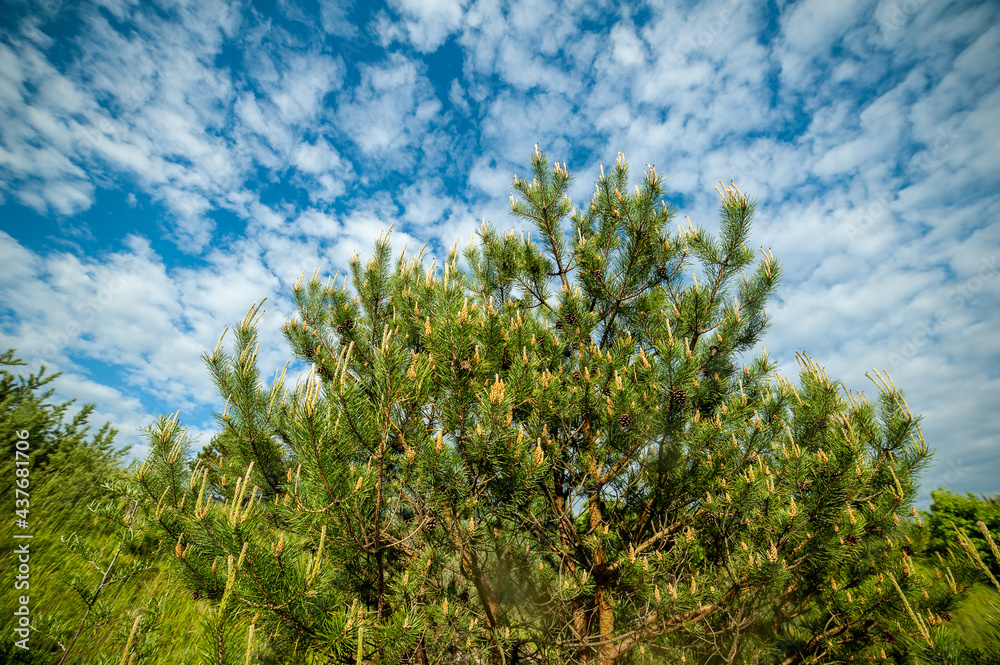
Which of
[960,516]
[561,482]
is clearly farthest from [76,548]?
[960,516]

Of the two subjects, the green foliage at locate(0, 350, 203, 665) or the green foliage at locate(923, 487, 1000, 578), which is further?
the green foliage at locate(923, 487, 1000, 578)

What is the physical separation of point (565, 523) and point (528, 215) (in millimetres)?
3424

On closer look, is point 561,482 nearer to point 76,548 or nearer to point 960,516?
point 76,548

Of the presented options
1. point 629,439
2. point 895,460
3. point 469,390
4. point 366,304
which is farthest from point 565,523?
point 366,304

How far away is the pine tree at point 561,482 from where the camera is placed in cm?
225

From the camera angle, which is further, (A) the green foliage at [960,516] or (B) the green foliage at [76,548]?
(A) the green foliage at [960,516]

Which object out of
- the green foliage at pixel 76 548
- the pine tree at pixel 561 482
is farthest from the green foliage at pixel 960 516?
the green foliage at pixel 76 548

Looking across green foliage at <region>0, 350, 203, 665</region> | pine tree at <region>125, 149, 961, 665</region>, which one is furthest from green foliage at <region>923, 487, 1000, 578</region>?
green foliage at <region>0, 350, 203, 665</region>

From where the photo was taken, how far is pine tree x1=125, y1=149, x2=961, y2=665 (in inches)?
88.4

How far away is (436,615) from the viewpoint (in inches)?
104

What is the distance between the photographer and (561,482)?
13.0ft

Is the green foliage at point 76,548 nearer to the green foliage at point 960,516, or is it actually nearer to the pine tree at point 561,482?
the pine tree at point 561,482

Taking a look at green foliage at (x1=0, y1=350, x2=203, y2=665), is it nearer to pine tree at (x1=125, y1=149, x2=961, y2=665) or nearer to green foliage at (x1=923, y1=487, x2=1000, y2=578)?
pine tree at (x1=125, y1=149, x2=961, y2=665)

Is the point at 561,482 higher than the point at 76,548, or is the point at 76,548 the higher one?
the point at 561,482
